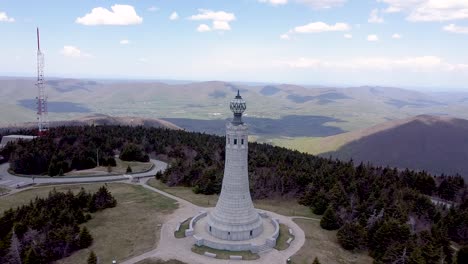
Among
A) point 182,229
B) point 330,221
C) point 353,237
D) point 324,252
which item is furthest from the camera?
point 330,221

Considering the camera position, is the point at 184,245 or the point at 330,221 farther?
the point at 330,221

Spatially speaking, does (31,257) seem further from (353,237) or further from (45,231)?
(353,237)

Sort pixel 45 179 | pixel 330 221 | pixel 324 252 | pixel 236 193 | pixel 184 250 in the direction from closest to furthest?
pixel 184 250 < pixel 324 252 < pixel 236 193 < pixel 330 221 < pixel 45 179

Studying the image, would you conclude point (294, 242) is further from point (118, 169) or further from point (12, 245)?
point (118, 169)

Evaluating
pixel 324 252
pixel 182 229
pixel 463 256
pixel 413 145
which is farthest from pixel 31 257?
pixel 413 145

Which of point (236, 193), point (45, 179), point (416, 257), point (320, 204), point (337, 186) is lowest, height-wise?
point (45, 179)

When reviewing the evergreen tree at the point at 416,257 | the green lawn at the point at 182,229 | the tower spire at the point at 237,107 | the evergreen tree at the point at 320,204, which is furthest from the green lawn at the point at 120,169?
the evergreen tree at the point at 416,257
